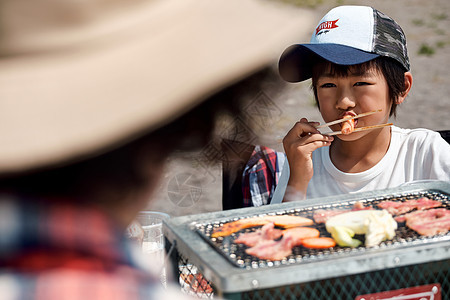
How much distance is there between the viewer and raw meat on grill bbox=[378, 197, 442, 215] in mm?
1449

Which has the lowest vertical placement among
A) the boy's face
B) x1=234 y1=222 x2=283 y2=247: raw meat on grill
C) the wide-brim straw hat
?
x1=234 y1=222 x2=283 y2=247: raw meat on grill

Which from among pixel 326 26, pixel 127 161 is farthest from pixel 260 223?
pixel 326 26

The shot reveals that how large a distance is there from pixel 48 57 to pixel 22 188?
0.51 ft

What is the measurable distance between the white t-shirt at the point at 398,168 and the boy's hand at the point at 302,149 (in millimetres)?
193

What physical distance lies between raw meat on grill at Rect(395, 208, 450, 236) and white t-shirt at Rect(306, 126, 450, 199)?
843 millimetres

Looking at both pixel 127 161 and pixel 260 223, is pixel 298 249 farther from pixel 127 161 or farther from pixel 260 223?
pixel 127 161

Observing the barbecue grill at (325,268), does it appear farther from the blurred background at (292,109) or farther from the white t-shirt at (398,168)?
the white t-shirt at (398,168)

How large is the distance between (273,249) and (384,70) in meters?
1.29

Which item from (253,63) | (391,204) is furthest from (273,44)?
(391,204)

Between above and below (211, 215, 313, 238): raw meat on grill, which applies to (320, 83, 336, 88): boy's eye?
above

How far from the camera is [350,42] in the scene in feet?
7.41

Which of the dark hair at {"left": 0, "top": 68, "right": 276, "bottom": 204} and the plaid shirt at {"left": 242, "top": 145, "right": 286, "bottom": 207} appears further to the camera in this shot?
the plaid shirt at {"left": 242, "top": 145, "right": 286, "bottom": 207}

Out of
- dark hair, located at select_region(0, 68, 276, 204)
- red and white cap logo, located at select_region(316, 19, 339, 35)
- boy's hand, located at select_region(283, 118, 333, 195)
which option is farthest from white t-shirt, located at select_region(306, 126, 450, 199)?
dark hair, located at select_region(0, 68, 276, 204)

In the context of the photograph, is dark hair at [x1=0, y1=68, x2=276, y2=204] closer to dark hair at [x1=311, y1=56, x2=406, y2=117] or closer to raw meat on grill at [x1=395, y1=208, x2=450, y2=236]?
raw meat on grill at [x1=395, y1=208, x2=450, y2=236]
